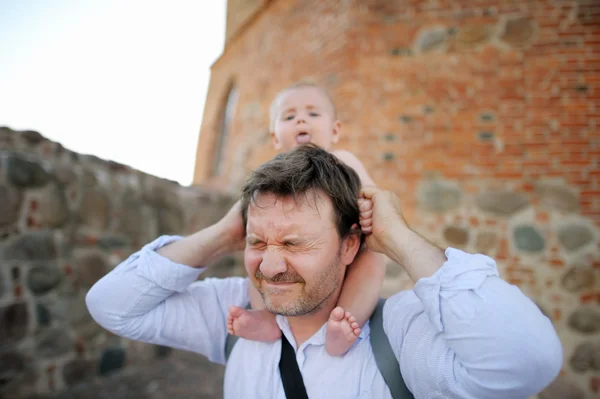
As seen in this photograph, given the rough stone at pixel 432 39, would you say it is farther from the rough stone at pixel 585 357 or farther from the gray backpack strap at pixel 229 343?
the gray backpack strap at pixel 229 343

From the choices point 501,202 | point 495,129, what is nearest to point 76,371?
point 501,202

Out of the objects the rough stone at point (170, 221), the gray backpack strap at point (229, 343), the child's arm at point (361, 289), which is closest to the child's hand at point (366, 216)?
the child's arm at point (361, 289)

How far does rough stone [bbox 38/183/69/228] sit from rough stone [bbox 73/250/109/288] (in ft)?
1.01

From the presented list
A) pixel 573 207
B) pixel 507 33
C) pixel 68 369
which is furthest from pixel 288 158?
pixel 507 33

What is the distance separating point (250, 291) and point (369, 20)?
135 inches

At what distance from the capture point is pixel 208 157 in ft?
26.2

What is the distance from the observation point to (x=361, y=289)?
157cm

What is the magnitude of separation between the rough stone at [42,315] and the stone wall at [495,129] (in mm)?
2849

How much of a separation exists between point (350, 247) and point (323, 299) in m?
0.30

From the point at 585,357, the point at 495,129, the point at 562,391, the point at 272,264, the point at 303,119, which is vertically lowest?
the point at 562,391

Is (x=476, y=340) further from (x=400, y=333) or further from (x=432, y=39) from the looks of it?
(x=432, y=39)

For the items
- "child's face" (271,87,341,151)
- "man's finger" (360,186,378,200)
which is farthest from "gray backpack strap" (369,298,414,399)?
"child's face" (271,87,341,151)

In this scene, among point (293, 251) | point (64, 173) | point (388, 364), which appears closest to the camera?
Answer: point (388, 364)

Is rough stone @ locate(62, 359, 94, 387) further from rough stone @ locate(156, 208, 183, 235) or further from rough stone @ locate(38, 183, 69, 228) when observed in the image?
rough stone @ locate(156, 208, 183, 235)
